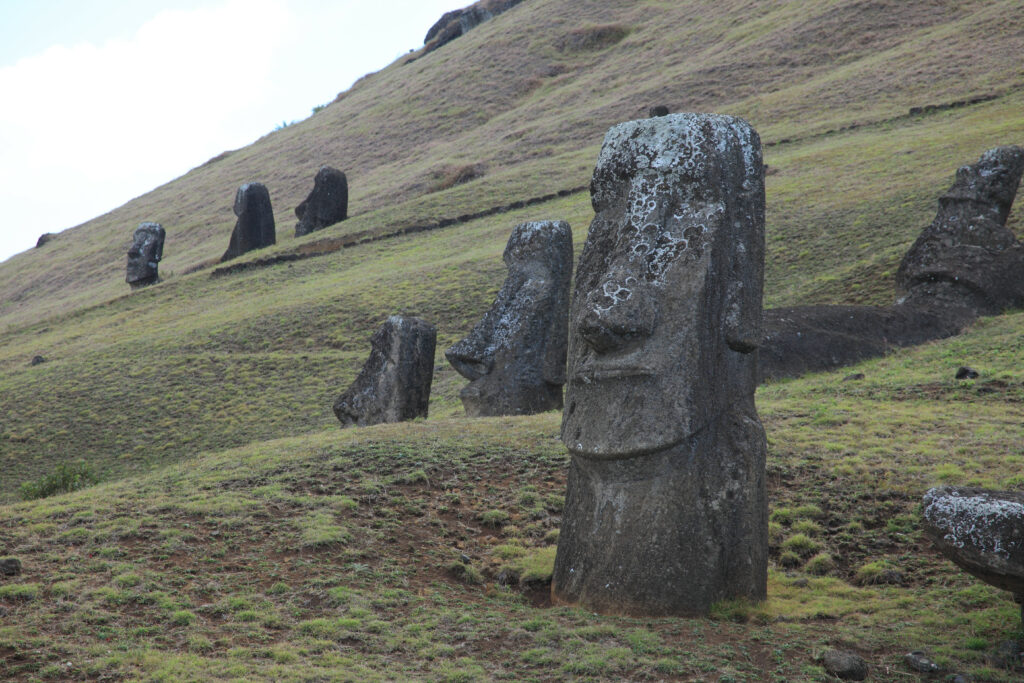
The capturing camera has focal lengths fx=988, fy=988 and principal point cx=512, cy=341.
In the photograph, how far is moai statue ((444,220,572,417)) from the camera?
15719mm

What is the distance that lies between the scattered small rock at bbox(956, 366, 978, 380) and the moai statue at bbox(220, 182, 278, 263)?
3614 centimetres

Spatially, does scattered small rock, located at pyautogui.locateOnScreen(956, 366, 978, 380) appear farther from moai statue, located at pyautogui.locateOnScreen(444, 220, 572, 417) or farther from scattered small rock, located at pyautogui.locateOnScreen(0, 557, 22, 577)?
scattered small rock, located at pyautogui.locateOnScreen(0, 557, 22, 577)

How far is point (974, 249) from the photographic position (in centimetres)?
2012

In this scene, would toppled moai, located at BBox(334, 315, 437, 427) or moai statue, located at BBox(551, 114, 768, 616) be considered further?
toppled moai, located at BBox(334, 315, 437, 427)

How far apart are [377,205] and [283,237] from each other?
5.17 metres

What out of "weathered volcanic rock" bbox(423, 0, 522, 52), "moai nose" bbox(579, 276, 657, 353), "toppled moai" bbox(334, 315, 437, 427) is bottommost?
"toppled moai" bbox(334, 315, 437, 427)

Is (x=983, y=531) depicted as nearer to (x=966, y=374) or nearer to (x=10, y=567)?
(x=10, y=567)

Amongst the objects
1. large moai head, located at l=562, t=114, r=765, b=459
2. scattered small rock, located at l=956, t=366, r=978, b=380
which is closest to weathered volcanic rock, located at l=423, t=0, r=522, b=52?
scattered small rock, located at l=956, t=366, r=978, b=380

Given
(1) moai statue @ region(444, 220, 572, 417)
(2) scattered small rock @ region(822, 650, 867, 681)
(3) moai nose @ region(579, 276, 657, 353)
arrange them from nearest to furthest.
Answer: (2) scattered small rock @ region(822, 650, 867, 681) → (3) moai nose @ region(579, 276, 657, 353) → (1) moai statue @ region(444, 220, 572, 417)

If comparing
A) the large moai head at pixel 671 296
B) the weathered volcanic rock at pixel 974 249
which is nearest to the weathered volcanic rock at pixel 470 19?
the weathered volcanic rock at pixel 974 249

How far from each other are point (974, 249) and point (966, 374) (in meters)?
6.54

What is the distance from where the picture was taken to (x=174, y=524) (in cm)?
911

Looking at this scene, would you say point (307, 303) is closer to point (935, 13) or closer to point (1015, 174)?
point (1015, 174)

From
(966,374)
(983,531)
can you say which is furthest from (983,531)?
(966,374)
